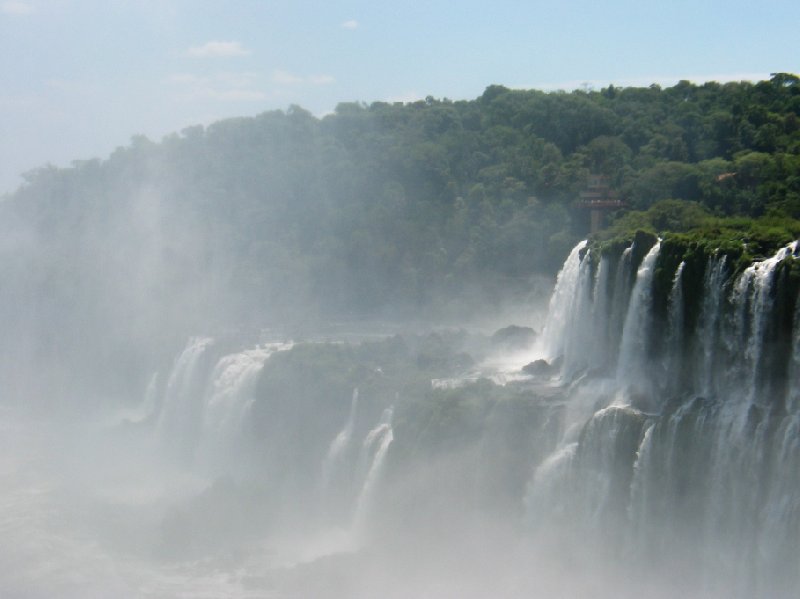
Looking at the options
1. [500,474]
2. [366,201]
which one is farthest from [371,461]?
[366,201]

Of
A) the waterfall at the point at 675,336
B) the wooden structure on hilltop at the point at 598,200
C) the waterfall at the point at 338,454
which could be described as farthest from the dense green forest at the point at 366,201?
the waterfall at the point at 338,454

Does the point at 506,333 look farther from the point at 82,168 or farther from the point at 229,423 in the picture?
the point at 82,168

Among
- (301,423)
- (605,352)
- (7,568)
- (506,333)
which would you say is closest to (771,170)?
(506,333)

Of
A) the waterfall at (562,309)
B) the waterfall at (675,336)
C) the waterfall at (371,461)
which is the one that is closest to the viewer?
the waterfall at (675,336)

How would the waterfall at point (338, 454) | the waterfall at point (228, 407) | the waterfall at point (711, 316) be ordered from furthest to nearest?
the waterfall at point (228, 407) < the waterfall at point (338, 454) < the waterfall at point (711, 316)

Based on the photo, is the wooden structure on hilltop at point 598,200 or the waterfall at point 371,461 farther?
the wooden structure on hilltop at point 598,200

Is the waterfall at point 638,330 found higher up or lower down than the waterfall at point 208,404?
higher up

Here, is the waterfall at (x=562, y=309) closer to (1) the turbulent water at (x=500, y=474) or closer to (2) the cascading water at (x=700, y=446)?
(1) the turbulent water at (x=500, y=474)
